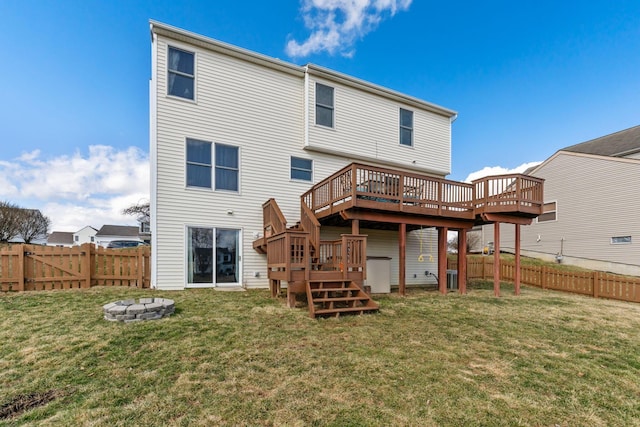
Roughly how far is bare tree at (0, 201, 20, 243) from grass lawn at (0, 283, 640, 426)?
92.5ft

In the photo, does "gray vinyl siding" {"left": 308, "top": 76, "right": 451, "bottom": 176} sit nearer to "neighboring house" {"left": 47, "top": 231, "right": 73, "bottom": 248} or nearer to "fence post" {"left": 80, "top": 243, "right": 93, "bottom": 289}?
"fence post" {"left": 80, "top": 243, "right": 93, "bottom": 289}

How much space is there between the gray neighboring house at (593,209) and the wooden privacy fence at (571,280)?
17.4ft

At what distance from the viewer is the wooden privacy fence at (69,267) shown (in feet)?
24.3

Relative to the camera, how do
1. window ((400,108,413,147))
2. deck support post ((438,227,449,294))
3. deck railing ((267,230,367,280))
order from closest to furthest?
deck railing ((267,230,367,280)) → deck support post ((438,227,449,294)) → window ((400,108,413,147))

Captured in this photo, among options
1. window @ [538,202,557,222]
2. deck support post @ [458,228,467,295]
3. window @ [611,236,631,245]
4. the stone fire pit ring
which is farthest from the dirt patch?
window @ [538,202,557,222]

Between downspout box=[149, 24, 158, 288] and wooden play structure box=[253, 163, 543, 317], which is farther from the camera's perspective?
downspout box=[149, 24, 158, 288]

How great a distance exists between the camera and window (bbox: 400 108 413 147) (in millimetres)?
12414

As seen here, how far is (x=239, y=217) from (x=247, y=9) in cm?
946

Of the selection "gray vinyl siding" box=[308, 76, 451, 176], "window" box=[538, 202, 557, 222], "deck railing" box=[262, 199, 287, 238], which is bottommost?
"deck railing" box=[262, 199, 287, 238]

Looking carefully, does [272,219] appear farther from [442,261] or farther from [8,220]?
[8,220]

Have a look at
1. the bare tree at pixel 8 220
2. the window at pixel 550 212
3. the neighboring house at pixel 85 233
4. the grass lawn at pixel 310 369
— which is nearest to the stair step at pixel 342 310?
the grass lawn at pixel 310 369

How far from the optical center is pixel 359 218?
25.8 feet

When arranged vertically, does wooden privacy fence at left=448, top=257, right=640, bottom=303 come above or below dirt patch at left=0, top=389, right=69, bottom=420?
below

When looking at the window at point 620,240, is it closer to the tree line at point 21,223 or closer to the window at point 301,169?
the window at point 301,169
